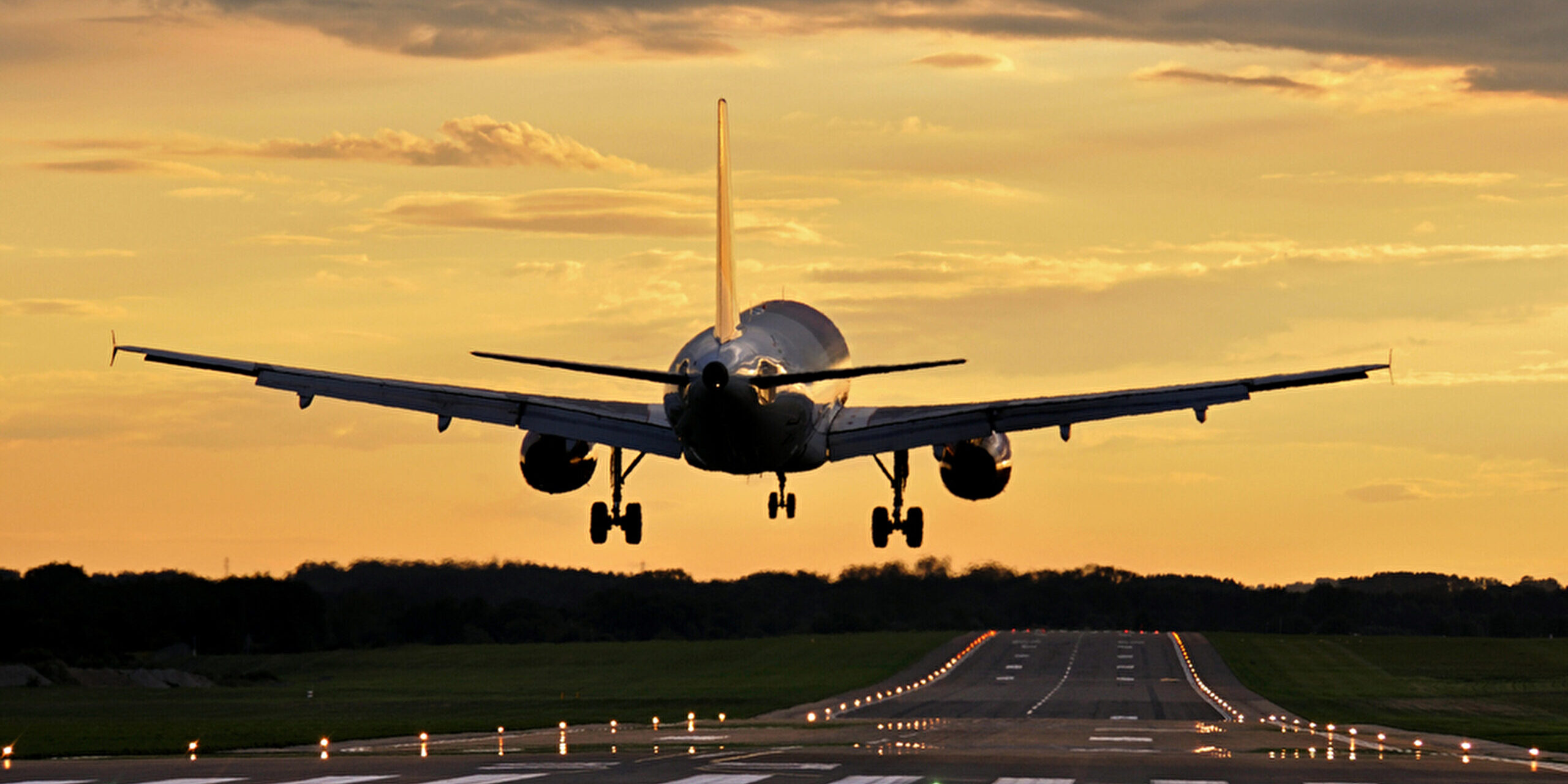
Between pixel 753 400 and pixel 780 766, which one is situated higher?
pixel 753 400

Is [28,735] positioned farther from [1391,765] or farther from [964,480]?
[1391,765]

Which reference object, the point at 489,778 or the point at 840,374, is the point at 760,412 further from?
the point at 489,778

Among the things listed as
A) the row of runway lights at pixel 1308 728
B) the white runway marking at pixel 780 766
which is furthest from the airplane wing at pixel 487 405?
the row of runway lights at pixel 1308 728

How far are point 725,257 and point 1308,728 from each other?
57.1m

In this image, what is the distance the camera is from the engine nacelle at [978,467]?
6312 cm

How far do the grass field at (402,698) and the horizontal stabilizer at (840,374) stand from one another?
3372 cm

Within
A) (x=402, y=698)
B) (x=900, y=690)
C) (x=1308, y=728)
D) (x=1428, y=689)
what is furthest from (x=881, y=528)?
(x=1428, y=689)

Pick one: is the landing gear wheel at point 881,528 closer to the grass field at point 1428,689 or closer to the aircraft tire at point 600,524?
the aircraft tire at point 600,524

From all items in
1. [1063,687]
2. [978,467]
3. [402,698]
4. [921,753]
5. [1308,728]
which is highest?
[978,467]

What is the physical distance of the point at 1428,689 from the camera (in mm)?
160000

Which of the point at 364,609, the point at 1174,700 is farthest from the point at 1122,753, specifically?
the point at 364,609

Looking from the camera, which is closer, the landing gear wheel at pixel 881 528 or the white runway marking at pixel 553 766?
the white runway marking at pixel 553 766

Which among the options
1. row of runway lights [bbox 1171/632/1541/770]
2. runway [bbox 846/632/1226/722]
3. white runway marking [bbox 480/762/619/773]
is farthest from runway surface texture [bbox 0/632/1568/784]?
runway [bbox 846/632/1226/722]

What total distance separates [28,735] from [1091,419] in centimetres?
5459
